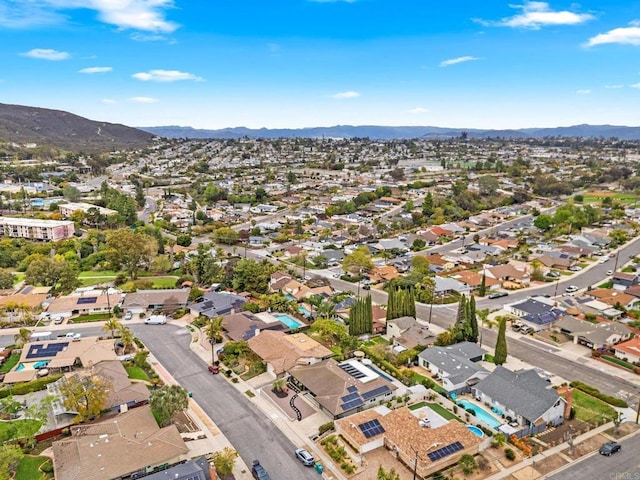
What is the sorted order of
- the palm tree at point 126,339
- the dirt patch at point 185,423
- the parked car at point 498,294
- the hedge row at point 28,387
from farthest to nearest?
the parked car at point 498,294 → the palm tree at point 126,339 → the hedge row at point 28,387 → the dirt patch at point 185,423

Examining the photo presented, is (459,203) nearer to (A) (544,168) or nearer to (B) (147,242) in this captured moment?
(B) (147,242)

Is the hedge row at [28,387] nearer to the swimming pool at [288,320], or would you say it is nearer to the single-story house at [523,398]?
the swimming pool at [288,320]

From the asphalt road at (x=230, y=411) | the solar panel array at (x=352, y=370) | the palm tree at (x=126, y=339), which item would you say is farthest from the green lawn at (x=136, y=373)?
the solar panel array at (x=352, y=370)

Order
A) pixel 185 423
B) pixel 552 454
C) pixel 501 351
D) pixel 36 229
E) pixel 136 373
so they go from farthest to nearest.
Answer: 1. pixel 36 229
2. pixel 501 351
3. pixel 136 373
4. pixel 185 423
5. pixel 552 454

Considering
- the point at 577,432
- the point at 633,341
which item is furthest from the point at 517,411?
the point at 633,341

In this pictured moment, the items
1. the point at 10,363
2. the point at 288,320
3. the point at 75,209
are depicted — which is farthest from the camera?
the point at 75,209

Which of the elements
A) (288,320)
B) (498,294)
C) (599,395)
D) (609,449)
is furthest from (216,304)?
(609,449)

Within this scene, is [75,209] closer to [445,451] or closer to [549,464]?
[445,451]
